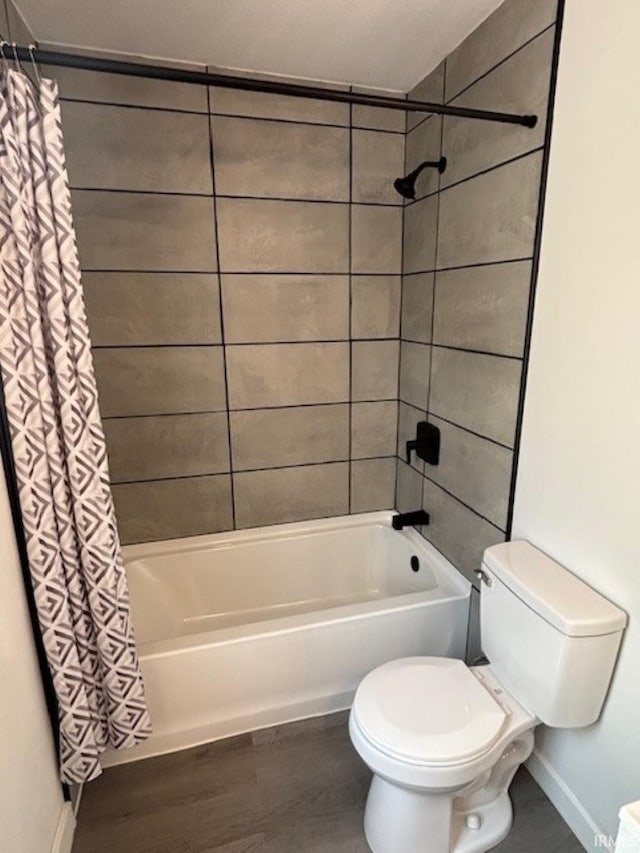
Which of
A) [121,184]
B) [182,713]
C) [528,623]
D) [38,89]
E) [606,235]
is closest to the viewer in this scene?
[38,89]

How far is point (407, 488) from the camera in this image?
2354 mm

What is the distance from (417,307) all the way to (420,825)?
69.9 inches

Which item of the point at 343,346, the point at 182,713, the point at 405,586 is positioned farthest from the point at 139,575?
the point at 343,346

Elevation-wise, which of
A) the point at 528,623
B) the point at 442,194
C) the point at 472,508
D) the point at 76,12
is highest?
the point at 76,12

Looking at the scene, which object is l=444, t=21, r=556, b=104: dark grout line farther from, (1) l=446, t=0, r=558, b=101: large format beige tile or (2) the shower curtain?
(2) the shower curtain

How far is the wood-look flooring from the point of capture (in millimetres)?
1436

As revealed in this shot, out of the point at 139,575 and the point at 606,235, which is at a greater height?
the point at 606,235

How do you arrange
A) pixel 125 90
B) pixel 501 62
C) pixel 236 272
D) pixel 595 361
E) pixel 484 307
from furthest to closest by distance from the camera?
pixel 236 272 < pixel 125 90 < pixel 484 307 < pixel 501 62 < pixel 595 361

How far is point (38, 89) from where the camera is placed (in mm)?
1070

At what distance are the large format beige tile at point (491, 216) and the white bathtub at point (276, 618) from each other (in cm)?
120

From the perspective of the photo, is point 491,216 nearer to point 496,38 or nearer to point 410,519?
point 496,38

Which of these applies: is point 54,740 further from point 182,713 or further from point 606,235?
point 606,235

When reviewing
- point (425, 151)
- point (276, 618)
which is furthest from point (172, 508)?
point (425, 151)

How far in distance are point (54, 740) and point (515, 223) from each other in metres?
2.00
